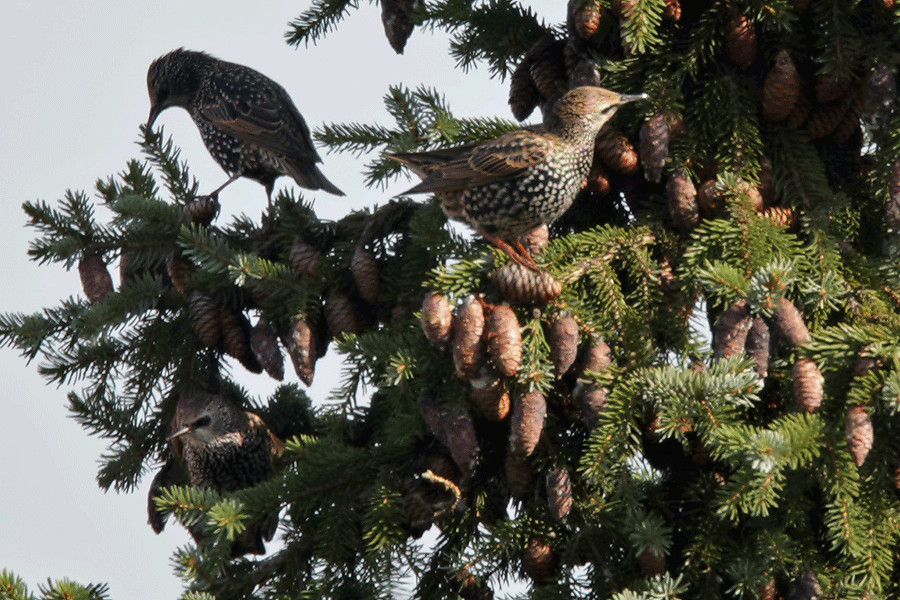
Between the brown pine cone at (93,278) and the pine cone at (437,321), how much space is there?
1459mm

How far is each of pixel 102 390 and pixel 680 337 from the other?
204cm

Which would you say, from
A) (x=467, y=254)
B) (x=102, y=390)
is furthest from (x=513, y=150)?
(x=102, y=390)

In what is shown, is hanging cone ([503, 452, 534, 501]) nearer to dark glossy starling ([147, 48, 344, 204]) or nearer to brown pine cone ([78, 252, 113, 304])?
brown pine cone ([78, 252, 113, 304])

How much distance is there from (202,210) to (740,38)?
1.85 metres

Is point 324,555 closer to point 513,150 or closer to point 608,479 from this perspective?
point 608,479

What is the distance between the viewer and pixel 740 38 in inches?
136

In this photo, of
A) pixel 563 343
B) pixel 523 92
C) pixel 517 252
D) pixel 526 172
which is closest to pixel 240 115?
pixel 523 92

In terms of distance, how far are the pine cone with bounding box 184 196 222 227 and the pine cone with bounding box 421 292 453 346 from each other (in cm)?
135

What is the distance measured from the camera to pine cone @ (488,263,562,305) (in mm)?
2908

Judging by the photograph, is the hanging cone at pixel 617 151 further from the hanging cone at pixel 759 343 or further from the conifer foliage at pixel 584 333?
the hanging cone at pixel 759 343

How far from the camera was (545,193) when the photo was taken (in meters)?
3.49

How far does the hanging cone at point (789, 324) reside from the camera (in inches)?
108

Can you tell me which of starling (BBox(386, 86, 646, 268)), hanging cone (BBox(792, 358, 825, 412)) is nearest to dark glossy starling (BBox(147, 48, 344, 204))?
starling (BBox(386, 86, 646, 268))

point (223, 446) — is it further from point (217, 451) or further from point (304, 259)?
point (304, 259)
